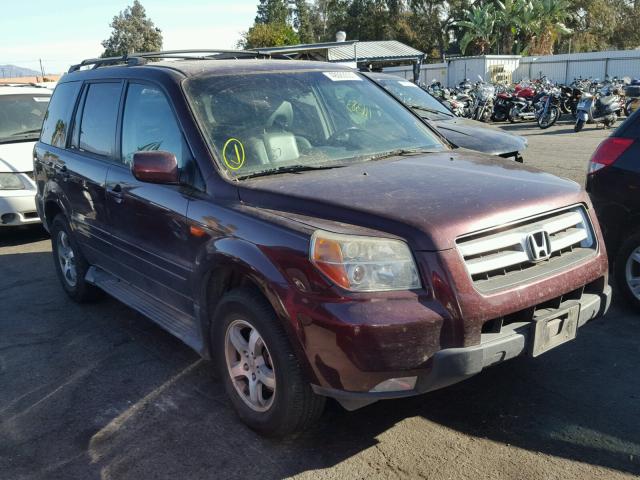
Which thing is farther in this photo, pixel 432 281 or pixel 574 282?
pixel 574 282

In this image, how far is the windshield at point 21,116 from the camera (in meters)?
8.95

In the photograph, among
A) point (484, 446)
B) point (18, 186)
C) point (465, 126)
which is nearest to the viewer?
point (484, 446)

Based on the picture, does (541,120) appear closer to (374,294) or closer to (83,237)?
(83,237)

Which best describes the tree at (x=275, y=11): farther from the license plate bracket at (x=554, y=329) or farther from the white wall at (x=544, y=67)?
the license plate bracket at (x=554, y=329)

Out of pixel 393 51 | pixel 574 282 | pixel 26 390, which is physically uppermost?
pixel 393 51

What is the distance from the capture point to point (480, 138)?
26.3ft

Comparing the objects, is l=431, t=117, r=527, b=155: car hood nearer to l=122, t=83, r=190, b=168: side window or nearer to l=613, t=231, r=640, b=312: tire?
l=613, t=231, r=640, b=312: tire

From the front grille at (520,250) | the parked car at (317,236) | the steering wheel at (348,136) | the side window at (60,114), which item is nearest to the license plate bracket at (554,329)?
the parked car at (317,236)

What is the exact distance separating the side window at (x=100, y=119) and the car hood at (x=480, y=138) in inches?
154

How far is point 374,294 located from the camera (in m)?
2.84

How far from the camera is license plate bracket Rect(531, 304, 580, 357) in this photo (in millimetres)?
3069

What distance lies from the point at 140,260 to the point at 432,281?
7.45 ft

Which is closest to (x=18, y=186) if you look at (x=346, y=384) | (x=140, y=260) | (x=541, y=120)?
(x=140, y=260)

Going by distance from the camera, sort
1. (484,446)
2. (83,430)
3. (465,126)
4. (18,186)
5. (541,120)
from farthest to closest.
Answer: (541,120)
(465,126)
(18,186)
(83,430)
(484,446)
